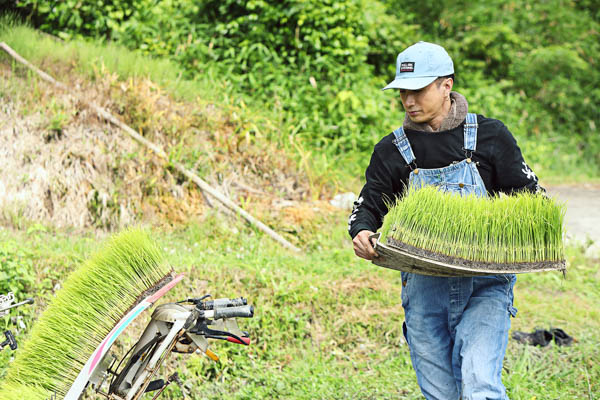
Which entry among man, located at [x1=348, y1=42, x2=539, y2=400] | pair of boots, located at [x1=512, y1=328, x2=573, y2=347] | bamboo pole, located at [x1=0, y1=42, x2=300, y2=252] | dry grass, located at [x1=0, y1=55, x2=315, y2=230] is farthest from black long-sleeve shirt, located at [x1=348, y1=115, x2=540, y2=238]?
dry grass, located at [x1=0, y1=55, x2=315, y2=230]

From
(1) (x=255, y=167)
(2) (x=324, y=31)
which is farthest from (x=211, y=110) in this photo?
(2) (x=324, y=31)

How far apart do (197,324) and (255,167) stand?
4.56 metres

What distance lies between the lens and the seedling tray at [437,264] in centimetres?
261

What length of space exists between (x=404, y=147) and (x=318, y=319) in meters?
2.40

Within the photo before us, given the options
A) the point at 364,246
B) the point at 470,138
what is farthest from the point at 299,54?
the point at 364,246

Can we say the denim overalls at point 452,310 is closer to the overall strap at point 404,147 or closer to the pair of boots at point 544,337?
the overall strap at point 404,147

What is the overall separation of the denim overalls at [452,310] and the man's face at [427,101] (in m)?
0.11

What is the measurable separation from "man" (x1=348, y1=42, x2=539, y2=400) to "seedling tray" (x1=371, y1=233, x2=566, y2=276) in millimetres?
178

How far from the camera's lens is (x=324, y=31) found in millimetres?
8625

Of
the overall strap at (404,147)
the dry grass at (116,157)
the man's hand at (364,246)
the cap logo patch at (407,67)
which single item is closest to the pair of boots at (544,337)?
the overall strap at (404,147)

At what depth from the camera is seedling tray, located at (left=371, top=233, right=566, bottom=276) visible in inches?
103

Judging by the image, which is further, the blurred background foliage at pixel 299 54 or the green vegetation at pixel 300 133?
the blurred background foliage at pixel 299 54

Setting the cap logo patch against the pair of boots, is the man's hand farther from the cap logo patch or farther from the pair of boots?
the pair of boots

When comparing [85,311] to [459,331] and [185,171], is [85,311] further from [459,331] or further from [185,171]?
[185,171]
